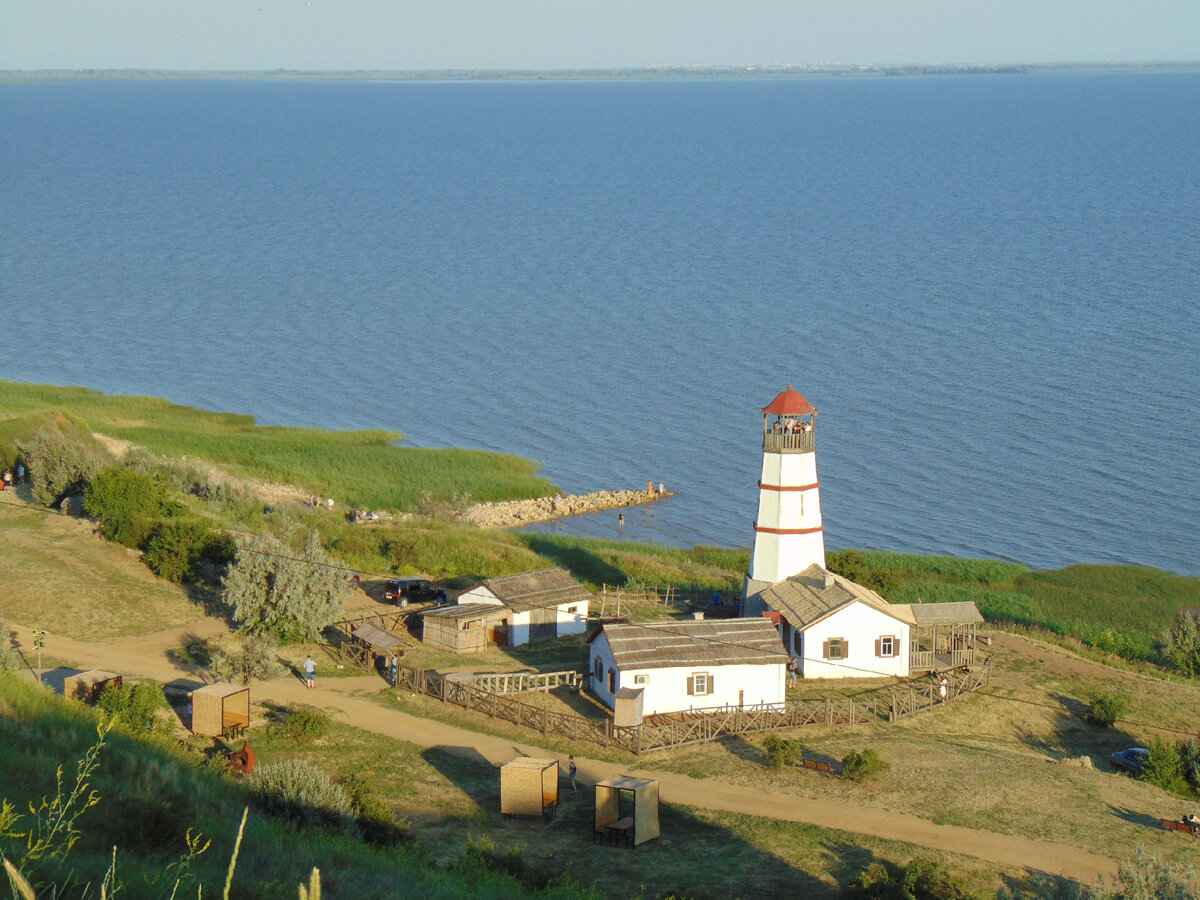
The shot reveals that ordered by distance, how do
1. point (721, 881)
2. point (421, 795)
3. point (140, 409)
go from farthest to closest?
point (140, 409) → point (421, 795) → point (721, 881)

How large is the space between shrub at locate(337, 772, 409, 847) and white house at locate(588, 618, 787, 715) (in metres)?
8.47

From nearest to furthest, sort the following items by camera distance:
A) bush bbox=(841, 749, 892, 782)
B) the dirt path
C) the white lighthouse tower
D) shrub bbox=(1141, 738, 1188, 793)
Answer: the dirt path
bush bbox=(841, 749, 892, 782)
shrub bbox=(1141, 738, 1188, 793)
the white lighthouse tower

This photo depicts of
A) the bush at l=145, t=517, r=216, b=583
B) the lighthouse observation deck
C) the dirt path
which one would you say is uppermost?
the lighthouse observation deck

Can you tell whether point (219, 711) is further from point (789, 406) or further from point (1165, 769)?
point (1165, 769)

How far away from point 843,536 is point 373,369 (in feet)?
127

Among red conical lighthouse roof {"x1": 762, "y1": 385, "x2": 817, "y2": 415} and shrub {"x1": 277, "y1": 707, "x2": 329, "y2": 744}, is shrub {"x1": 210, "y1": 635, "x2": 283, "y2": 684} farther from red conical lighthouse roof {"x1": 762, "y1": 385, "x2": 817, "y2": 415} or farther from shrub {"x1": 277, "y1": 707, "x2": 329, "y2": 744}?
red conical lighthouse roof {"x1": 762, "y1": 385, "x2": 817, "y2": 415}

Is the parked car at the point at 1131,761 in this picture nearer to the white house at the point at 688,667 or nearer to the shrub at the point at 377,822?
the white house at the point at 688,667

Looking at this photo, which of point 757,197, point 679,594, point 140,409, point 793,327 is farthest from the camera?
point 757,197

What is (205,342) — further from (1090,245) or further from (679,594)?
(1090,245)

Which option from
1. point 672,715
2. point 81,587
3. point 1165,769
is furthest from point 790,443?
point 81,587

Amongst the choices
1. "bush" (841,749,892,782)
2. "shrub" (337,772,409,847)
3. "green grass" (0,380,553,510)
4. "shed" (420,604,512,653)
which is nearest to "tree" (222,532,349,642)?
"shed" (420,604,512,653)

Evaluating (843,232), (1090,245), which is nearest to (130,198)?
(843,232)

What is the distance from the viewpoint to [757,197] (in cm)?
15612

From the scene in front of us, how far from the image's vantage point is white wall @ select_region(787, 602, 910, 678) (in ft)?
114
